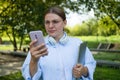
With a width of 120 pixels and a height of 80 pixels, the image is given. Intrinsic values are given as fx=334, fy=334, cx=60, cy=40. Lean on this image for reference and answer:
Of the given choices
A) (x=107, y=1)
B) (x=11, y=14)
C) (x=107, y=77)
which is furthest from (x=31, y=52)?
(x=107, y=1)

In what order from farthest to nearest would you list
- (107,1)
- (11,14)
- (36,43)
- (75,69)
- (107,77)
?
(107,1), (11,14), (107,77), (75,69), (36,43)

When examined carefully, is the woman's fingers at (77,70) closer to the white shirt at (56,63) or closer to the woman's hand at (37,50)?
the white shirt at (56,63)

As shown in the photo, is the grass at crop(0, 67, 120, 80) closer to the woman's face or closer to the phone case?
the woman's face

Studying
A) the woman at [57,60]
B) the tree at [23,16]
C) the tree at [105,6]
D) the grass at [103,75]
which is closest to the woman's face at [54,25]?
the woman at [57,60]

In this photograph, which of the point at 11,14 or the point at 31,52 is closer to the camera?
the point at 31,52

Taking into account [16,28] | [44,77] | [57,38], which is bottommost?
[16,28]

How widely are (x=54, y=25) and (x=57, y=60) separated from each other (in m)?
0.33

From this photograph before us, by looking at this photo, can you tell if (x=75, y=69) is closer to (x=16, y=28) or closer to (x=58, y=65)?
(x=58, y=65)

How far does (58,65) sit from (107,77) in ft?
31.5

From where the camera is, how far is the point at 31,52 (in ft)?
9.42

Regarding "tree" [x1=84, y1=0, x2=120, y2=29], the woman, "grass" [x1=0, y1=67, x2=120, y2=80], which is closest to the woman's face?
the woman

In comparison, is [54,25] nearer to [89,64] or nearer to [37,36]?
[37,36]

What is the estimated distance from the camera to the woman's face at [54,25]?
3.18 metres

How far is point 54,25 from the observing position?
10.4 feet
